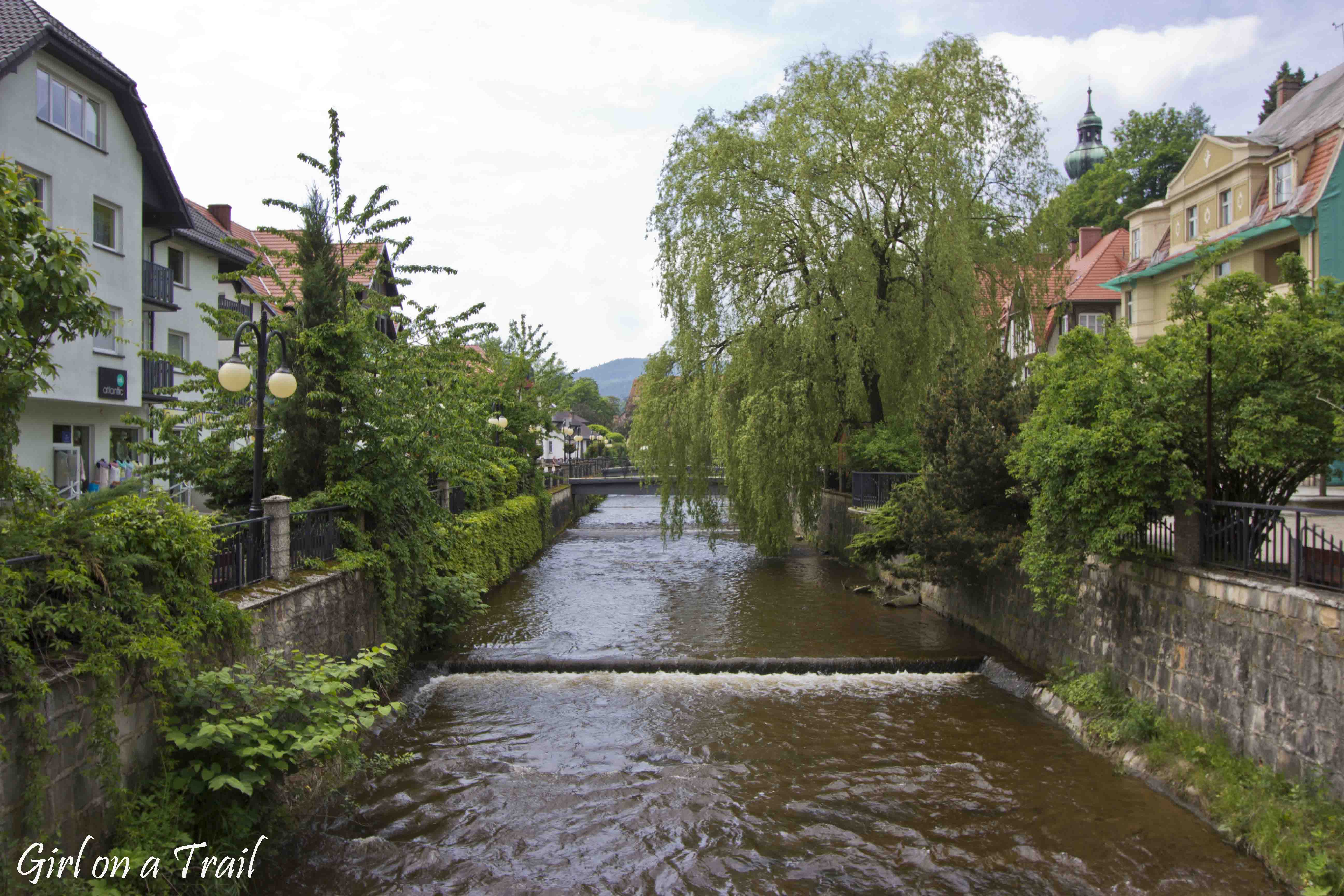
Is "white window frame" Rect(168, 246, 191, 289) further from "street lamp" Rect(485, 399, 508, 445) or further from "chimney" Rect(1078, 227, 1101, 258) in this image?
"chimney" Rect(1078, 227, 1101, 258)

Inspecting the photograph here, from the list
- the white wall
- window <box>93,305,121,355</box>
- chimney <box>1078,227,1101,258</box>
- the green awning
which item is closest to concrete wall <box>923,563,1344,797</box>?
the green awning

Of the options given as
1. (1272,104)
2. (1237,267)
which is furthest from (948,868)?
(1272,104)

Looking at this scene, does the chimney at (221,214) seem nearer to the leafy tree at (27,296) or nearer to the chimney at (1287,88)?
the leafy tree at (27,296)

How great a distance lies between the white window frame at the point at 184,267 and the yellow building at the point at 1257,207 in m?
26.6

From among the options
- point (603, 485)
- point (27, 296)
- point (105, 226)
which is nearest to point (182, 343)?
point (105, 226)

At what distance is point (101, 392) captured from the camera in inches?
838

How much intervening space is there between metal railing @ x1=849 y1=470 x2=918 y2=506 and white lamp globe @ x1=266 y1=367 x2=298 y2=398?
13.0 metres

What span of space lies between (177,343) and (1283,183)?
3246cm

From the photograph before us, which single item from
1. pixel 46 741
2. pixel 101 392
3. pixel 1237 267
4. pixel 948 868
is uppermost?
pixel 1237 267

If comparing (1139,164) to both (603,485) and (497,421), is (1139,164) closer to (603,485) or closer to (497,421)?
(603,485)

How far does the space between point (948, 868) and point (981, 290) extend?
611 inches

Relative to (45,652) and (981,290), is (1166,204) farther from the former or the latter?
(45,652)

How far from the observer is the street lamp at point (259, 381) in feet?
29.8

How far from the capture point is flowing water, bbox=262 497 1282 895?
6.98 m
